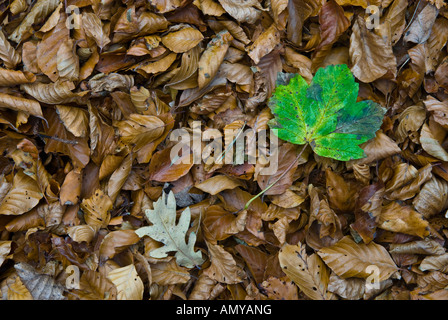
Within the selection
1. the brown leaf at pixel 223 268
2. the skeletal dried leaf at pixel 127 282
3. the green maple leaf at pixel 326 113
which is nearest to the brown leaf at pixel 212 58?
the green maple leaf at pixel 326 113

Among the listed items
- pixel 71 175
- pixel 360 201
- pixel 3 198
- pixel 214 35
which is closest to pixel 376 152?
pixel 360 201

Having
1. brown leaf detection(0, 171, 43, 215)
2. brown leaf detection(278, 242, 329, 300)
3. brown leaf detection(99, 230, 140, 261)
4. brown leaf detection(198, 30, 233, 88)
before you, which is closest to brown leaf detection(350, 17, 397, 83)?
brown leaf detection(198, 30, 233, 88)

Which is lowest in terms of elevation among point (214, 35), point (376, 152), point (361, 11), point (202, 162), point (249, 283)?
point (249, 283)

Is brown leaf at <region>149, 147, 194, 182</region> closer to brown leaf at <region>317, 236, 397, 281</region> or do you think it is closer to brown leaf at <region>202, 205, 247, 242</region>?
brown leaf at <region>202, 205, 247, 242</region>

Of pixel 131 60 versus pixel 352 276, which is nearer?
pixel 352 276

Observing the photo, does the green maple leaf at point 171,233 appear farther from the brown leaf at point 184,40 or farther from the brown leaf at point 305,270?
the brown leaf at point 184,40

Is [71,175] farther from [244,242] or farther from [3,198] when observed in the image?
[244,242]

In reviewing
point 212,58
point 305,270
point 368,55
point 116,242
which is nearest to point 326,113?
point 368,55
